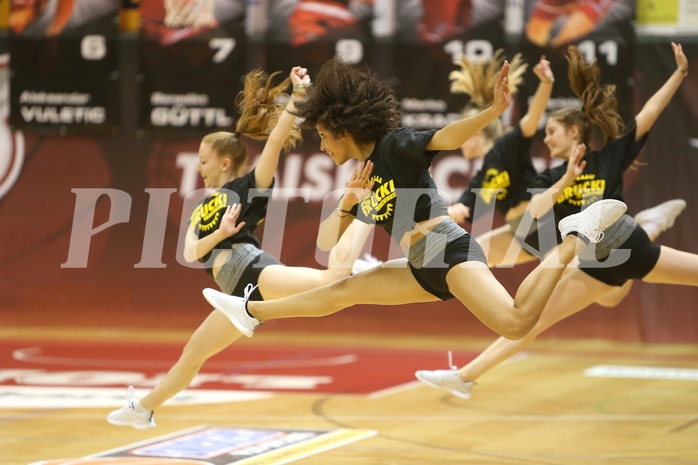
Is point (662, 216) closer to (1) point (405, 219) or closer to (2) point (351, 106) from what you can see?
(1) point (405, 219)

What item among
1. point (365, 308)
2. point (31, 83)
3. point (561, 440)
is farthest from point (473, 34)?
point (561, 440)

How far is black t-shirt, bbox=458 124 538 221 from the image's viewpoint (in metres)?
7.03

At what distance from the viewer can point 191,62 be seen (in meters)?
10.8

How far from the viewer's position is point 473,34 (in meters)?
10.5

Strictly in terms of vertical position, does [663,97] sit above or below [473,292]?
above

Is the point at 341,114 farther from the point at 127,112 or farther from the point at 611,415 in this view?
the point at 127,112

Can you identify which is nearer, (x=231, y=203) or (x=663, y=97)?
(x=231, y=203)

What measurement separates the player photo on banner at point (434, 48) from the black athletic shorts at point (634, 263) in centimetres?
485

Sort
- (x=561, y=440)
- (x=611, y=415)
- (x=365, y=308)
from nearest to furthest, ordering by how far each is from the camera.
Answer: (x=561, y=440) < (x=611, y=415) < (x=365, y=308)

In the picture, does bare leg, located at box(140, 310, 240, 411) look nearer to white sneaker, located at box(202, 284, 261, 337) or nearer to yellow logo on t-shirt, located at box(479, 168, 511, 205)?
white sneaker, located at box(202, 284, 261, 337)

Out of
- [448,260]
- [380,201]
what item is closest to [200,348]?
[380,201]

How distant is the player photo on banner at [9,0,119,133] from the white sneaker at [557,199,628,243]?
7.48 meters

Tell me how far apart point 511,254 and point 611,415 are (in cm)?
136

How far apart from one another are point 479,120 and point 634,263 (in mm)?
2125
